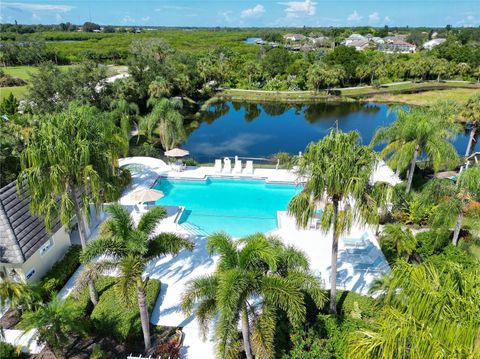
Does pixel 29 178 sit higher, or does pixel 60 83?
pixel 60 83

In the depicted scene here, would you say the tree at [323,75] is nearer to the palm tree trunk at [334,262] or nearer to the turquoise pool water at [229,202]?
the turquoise pool water at [229,202]

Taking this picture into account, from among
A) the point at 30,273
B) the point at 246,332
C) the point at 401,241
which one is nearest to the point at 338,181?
the point at 246,332

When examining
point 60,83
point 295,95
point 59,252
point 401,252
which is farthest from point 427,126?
point 295,95

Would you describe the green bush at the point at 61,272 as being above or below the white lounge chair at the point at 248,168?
below

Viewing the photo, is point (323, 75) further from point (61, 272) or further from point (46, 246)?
point (61, 272)

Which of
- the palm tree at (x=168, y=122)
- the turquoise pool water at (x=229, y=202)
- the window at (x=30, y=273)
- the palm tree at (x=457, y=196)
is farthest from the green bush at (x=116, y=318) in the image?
the palm tree at (x=168, y=122)

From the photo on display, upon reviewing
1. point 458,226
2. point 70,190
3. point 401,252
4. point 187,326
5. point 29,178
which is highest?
point 29,178

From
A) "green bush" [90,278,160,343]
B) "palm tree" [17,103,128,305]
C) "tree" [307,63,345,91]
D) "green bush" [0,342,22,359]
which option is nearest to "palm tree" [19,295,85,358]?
"green bush" [0,342,22,359]

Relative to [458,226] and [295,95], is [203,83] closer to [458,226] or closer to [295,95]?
[295,95]
